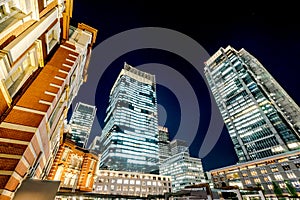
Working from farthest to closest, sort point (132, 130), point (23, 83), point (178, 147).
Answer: point (178, 147) → point (132, 130) → point (23, 83)

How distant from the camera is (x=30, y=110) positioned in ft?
25.2

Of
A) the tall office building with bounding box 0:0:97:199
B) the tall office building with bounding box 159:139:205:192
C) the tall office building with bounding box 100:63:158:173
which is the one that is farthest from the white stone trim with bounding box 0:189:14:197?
the tall office building with bounding box 159:139:205:192

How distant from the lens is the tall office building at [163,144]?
157025 millimetres

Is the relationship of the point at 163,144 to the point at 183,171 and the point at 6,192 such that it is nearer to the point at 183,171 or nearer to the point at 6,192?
the point at 183,171

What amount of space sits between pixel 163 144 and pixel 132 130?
8275 cm

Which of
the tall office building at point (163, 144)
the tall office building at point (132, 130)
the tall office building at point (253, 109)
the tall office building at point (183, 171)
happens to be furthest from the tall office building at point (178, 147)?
the tall office building at point (253, 109)

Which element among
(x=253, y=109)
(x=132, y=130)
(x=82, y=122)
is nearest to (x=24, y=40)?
(x=132, y=130)

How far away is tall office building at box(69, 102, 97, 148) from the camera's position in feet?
416

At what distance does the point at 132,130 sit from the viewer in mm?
99125

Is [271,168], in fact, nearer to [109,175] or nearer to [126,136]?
[109,175]

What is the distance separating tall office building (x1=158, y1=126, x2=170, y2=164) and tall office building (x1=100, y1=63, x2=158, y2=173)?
193 ft

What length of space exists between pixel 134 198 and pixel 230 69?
119 metres

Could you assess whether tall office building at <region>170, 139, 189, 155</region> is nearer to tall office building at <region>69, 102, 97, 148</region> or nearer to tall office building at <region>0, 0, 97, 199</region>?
tall office building at <region>69, 102, 97, 148</region>

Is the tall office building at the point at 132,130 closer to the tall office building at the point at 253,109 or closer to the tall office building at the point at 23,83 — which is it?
the tall office building at the point at 253,109
